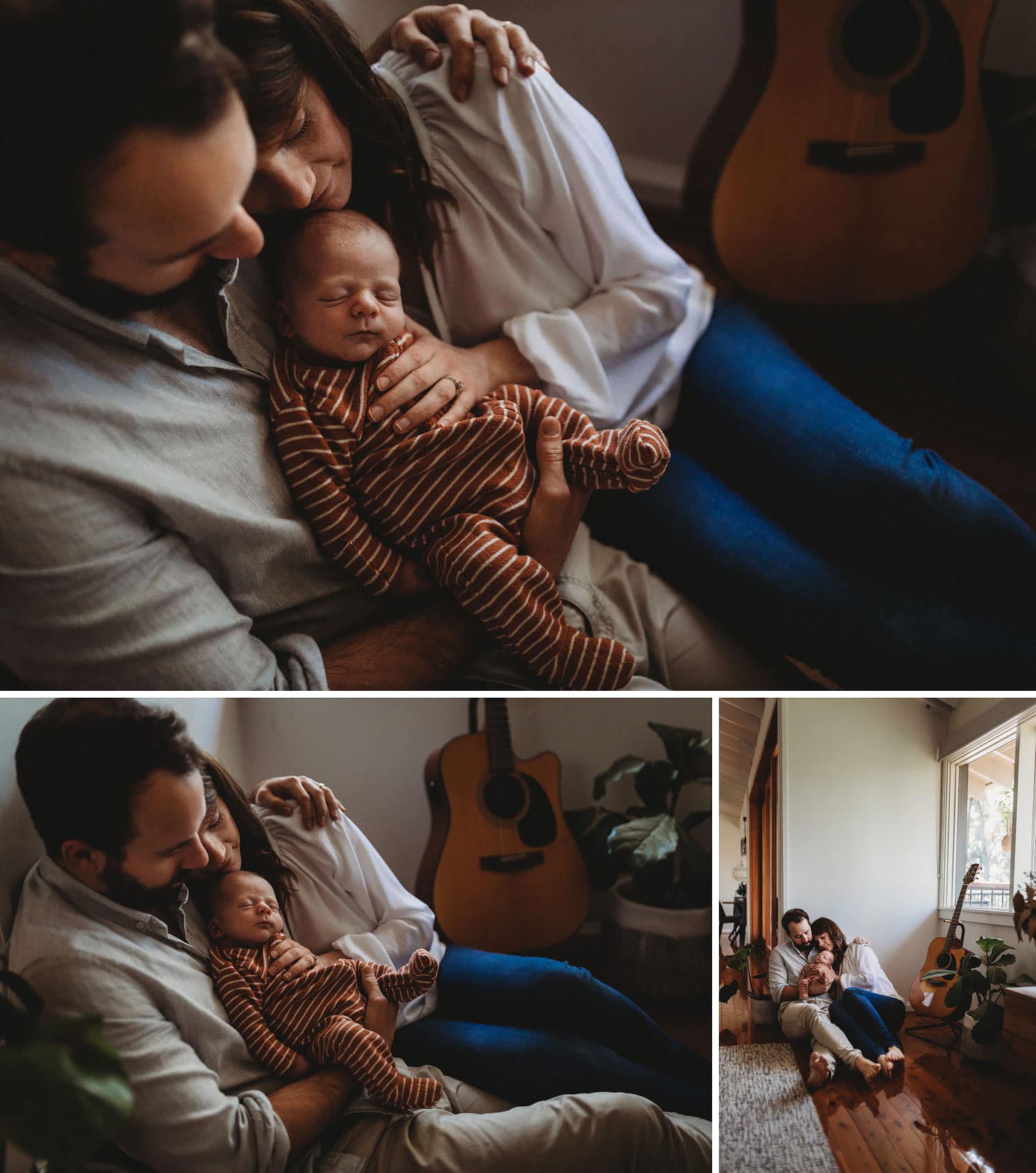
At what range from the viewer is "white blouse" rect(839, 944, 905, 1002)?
983 millimetres

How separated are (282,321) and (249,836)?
22.8 inches

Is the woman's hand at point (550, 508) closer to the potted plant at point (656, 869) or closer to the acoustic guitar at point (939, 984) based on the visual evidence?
the potted plant at point (656, 869)

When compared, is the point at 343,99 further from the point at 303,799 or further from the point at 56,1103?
the point at 56,1103

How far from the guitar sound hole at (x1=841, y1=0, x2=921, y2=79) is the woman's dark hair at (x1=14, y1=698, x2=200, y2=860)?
109 cm

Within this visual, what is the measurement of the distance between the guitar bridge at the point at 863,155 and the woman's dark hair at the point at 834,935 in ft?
2.99

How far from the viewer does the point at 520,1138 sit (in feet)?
3.04

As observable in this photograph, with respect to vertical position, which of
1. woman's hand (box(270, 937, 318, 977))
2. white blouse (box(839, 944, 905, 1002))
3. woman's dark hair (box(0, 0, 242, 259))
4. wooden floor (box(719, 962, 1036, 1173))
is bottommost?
wooden floor (box(719, 962, 1036, 1173))

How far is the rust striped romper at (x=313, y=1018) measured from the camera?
901mm

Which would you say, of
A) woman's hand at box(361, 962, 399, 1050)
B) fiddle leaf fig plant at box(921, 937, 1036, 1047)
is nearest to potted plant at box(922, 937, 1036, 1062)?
fiddle leaf fig plant at box(921, 937, 1036, 1047)

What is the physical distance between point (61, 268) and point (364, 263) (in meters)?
0.28

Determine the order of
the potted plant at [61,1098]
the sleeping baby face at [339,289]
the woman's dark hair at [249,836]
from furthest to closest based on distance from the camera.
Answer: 1. the woman's dark hair at [249,836]
2. the sleeping baby face at [339,289]
3. the potted plant at [61,1098]

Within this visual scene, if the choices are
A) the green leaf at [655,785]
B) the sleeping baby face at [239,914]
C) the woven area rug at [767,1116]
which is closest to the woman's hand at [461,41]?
the green leaf at [655,785]

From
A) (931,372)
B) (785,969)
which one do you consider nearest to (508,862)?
(785,969)

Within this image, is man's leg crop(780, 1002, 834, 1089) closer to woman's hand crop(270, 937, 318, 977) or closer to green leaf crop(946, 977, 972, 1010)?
green leaf crop(946, 977, 972, 1010)
